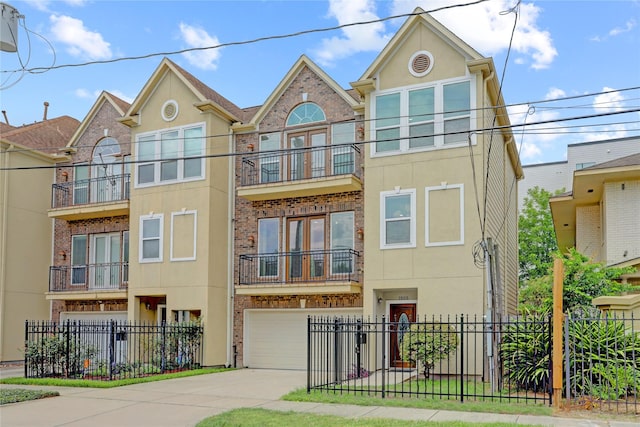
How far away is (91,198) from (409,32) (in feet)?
43.0

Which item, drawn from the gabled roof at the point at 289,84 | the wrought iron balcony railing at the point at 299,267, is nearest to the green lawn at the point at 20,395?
the wrought iron balcony railing at the point at 299,267

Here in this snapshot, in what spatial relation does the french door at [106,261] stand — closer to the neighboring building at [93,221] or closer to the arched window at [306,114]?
the neighboring building at [93,221]

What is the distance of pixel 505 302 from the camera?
67.8ft

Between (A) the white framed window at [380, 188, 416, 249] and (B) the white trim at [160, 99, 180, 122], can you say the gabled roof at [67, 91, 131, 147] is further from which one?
(A) the white framed window at [380, 188, 416, 249]

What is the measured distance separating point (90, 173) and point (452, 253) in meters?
14.3

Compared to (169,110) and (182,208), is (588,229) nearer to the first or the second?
(182,208)

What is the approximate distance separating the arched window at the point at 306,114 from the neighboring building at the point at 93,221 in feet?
21.3

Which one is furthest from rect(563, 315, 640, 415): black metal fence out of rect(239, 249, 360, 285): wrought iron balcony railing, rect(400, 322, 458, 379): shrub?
rect(239, 249, 360, 285): wrought iron balcony railing

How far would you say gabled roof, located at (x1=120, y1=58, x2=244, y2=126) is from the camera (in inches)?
836

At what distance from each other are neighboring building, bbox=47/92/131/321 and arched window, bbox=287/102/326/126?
21.3ft

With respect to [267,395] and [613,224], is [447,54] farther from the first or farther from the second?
[267,395]

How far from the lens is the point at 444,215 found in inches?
681

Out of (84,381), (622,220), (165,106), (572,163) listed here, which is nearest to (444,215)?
(622,220)

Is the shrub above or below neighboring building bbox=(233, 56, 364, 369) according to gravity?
below
